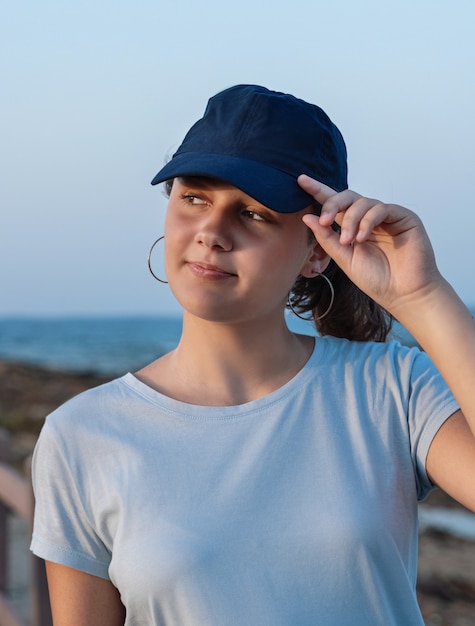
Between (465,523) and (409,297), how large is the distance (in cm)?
719

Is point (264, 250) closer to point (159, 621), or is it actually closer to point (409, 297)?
point (409, 297)

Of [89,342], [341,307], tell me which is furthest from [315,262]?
[89,342]

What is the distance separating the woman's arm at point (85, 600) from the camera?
1757 mm

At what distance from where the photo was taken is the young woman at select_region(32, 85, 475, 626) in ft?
5.39

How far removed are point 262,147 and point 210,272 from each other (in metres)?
0.25

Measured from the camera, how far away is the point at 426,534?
748cm

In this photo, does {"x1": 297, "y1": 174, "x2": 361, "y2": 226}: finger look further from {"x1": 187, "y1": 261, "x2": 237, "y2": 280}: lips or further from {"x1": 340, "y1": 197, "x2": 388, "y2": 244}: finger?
{"x1": 187, "y1": 261, "x2": 237, "y2": 280}: lips

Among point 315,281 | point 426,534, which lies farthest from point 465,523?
point 315,281

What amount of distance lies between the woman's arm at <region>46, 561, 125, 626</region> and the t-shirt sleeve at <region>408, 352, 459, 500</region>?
1.89 ft

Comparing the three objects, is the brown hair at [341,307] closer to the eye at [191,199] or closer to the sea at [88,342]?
the eye at [191,199]

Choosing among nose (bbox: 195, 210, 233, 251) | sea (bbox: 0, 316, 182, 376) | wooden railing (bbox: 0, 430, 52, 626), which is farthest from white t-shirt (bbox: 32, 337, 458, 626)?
sea (bbox: 0, 316, 182, 376)

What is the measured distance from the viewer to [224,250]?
5.48 feet

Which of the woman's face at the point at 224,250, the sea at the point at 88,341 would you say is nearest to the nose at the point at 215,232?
the woman's face at the point at 224,250

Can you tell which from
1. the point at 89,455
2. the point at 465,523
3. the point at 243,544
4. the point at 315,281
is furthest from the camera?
the point at 465,523
